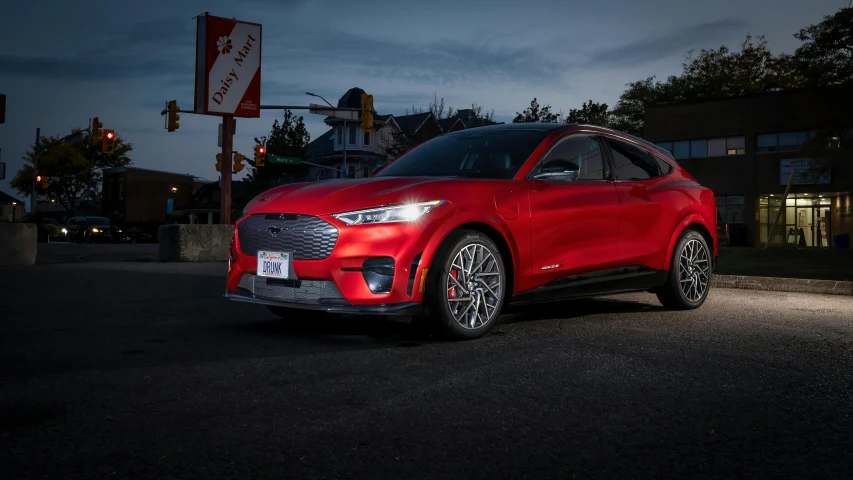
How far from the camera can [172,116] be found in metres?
28.6

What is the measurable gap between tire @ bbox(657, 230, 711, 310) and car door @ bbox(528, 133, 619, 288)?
102 cm

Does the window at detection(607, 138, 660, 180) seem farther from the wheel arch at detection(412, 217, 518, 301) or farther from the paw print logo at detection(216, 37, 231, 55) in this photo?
the paw print logo at detection(216, 37, 231, 55)

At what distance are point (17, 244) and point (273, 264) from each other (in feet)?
38.2

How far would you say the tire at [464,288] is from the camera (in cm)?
527

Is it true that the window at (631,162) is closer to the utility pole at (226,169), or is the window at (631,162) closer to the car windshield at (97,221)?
the utility pole at (226,169)

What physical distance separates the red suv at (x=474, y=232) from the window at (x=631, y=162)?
2cm

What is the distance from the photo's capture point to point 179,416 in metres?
3.35

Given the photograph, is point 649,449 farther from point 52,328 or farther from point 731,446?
point 52,328

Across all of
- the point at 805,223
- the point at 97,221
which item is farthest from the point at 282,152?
the point at 805,223

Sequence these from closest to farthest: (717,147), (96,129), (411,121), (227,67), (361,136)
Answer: (227,67), (96,129), (717,147), (411,121), (361,136)

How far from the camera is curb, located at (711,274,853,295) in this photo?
10109mm

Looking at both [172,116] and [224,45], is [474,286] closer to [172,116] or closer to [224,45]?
[224,45]

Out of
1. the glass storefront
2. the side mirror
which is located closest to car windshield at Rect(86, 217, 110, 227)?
the glass storefront

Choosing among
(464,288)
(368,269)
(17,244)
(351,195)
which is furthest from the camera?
(17,244)
